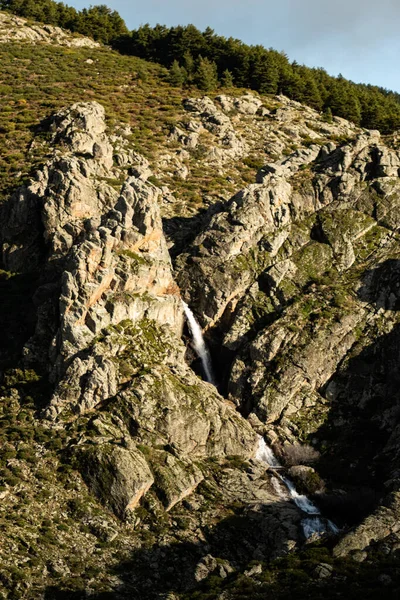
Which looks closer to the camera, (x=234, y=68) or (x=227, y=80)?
(x=227, y=80)

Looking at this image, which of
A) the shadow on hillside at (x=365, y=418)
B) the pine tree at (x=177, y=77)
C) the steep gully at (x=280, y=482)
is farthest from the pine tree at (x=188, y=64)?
the shadow on hillside at (x=365, y=418)

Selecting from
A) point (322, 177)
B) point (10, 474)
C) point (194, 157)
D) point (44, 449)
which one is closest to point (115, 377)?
point (44, 449)

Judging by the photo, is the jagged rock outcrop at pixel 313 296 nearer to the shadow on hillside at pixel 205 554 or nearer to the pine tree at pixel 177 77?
the shadow on hillside at pixel 205 554

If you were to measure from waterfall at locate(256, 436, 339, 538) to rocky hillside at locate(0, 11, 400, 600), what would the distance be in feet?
2.35

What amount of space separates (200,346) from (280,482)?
63.0 feet

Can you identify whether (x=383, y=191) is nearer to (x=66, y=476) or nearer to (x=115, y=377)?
(x=115, y=377)

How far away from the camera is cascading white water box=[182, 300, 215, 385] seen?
77688mm

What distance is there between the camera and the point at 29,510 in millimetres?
53625

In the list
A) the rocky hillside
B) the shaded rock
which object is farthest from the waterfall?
the shaded rock

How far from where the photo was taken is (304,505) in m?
64.8

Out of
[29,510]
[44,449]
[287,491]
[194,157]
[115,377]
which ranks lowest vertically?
[287,491]

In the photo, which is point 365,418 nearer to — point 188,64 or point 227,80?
point 227,80

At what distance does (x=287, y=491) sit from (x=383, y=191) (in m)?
41.5

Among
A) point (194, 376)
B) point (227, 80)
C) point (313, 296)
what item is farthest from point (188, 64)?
point (194, 376)
